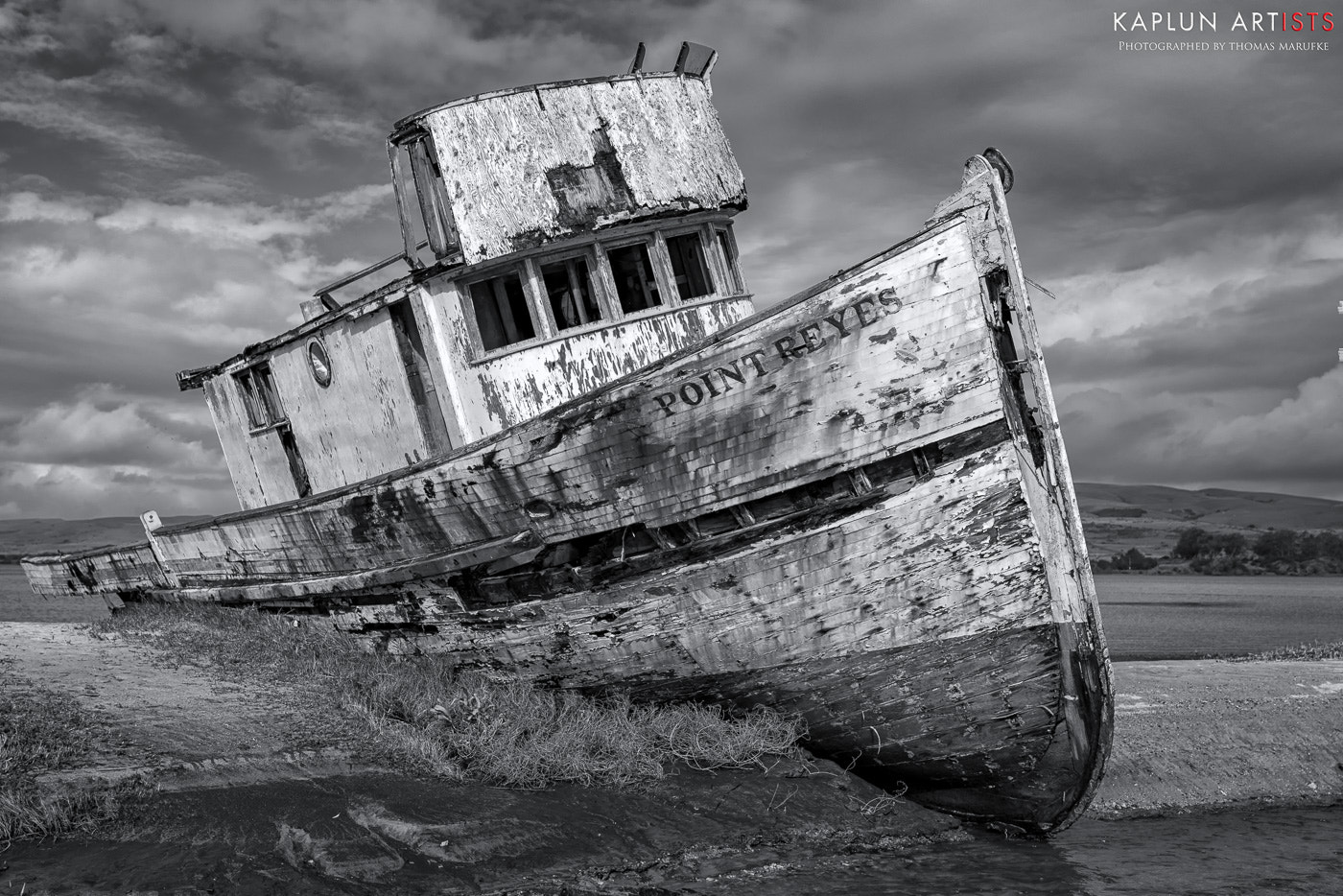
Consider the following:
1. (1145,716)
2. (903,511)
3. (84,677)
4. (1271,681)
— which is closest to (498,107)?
(903,511)

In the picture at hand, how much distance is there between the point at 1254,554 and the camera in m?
35.5

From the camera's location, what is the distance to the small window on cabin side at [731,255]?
8234mm

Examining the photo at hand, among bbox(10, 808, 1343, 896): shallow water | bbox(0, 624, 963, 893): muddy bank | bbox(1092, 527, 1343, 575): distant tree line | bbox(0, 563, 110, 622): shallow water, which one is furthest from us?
bbox(1092, 527, 1343, 575): distant tree line

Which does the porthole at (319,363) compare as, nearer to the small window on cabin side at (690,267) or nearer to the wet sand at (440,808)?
the wet sand at (440,808)

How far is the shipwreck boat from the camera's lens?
5.53 metres

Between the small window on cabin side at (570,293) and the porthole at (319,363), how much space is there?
2215mm

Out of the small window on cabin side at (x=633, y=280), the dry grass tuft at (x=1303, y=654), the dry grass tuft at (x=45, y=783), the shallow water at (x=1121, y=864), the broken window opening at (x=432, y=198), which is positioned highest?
the broken window opening at (x=432, y=198)

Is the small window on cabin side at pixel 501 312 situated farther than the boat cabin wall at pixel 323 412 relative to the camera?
No

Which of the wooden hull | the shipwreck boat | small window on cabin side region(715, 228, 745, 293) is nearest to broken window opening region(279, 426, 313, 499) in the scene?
the shipwreck boat

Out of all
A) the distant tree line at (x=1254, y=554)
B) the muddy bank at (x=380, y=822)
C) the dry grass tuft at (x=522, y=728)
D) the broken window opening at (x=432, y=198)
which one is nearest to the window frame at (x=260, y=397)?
the broken window opening at (x=432, y=198)

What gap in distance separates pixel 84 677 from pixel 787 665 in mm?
5323

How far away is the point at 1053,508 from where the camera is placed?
5.88 m

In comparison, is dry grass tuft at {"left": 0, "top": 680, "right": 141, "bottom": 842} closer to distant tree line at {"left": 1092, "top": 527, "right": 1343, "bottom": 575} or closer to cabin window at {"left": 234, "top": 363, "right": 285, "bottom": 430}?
cabin window at {"left": 234, "top": 363, "right": 285, "bottom": 430}

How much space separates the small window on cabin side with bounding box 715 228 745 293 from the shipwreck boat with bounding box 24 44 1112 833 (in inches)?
17.0
